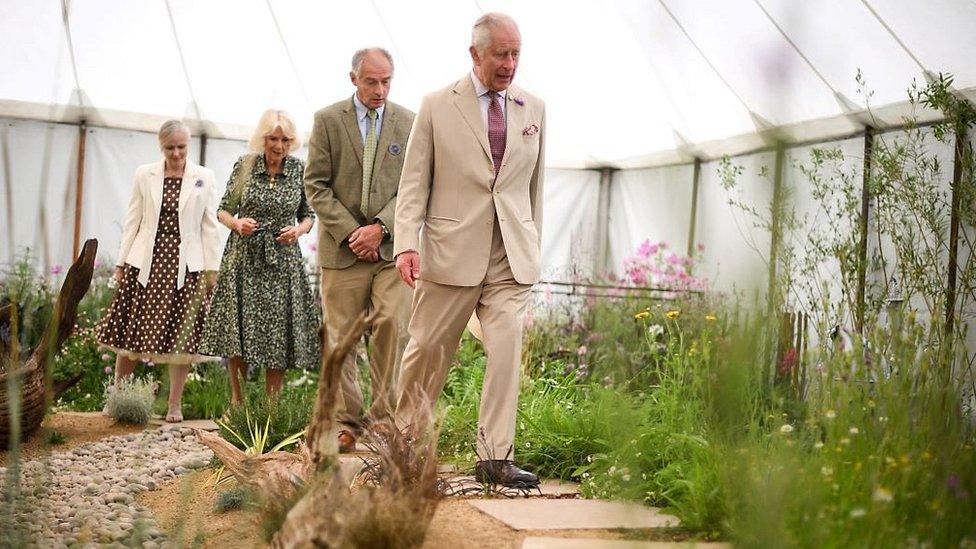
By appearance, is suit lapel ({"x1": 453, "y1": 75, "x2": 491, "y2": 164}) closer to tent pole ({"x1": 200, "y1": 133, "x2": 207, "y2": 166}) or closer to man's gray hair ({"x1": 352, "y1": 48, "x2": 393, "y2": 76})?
man's gray hair ({"x1": 352, "y1": 48, "x2": 393, "y2": 76})

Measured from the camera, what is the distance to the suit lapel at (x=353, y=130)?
15.9 feet

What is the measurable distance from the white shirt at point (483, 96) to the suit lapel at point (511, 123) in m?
0.01

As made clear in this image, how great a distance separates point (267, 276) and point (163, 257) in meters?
0.78

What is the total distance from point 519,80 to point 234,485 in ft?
22.4

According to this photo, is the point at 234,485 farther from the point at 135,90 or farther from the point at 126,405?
the point at 135,90

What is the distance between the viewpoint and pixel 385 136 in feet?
16.0

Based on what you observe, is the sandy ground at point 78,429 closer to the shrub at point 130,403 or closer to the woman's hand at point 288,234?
the shrub at point 130,403

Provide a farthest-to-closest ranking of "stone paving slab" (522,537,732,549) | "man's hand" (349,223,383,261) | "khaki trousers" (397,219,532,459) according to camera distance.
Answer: "man's hand" (349,223,383,261) → "khaki trousers" (397,219,532,459) → "stone paving slab" (522,537,732,549)

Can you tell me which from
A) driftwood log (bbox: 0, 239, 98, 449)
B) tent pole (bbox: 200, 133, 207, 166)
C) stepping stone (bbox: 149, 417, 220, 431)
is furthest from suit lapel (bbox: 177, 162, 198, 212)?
tent pole (bbox: 200, 133, 207, 166)

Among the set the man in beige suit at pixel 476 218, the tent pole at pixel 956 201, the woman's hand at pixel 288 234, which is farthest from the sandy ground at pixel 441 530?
the tent pole at pixel 956 201

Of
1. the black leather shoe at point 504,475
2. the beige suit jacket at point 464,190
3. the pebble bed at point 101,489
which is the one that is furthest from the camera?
the beige suit jacket at point 464,190

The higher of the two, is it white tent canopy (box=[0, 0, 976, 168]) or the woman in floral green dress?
white tent canopy (box=[0, 0, 976, 168])

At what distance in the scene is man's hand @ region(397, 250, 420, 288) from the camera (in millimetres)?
3707

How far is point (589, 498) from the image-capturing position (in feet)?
11.0
